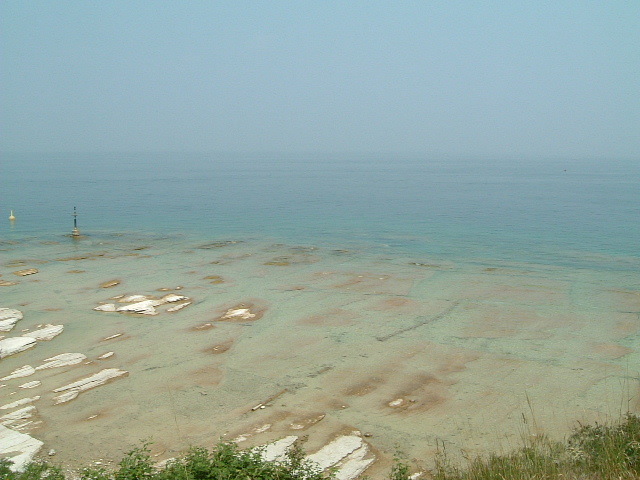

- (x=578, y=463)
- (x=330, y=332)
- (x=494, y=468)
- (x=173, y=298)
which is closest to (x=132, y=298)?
(x=173, y=298)

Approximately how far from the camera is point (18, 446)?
1205 centimetres

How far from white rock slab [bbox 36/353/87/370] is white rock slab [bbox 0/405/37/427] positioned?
2.73 metres

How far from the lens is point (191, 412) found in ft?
45.4

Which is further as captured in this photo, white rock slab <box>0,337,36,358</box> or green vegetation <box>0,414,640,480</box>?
white rock slab <box>0,337,36,358</box>

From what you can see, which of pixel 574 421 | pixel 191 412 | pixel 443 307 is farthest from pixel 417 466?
pixel 443 307

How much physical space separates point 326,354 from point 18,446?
8.50m

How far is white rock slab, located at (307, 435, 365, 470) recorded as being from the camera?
11.4 m

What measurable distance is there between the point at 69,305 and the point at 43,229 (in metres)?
23.3

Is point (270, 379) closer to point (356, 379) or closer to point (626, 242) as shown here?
point (356, 379)

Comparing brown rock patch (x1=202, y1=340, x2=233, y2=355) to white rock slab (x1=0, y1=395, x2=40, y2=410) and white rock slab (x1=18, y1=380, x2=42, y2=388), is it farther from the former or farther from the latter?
white rock slab (x1=0, y1=395, x2=40, y2=410)

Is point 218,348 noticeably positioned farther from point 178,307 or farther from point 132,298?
point 132,298

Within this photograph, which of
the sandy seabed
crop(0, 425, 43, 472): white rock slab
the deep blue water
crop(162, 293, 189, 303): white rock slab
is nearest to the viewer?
crop(0, 425, 43, 472): white rock slab

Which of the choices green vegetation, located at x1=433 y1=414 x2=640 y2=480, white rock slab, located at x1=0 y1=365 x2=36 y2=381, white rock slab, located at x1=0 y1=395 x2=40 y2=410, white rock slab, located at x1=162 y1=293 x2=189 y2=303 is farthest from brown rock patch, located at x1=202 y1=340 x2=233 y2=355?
green vegetation, located at x1=433 y1=414 x2=640 y2=480

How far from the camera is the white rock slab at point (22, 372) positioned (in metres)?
16.0
